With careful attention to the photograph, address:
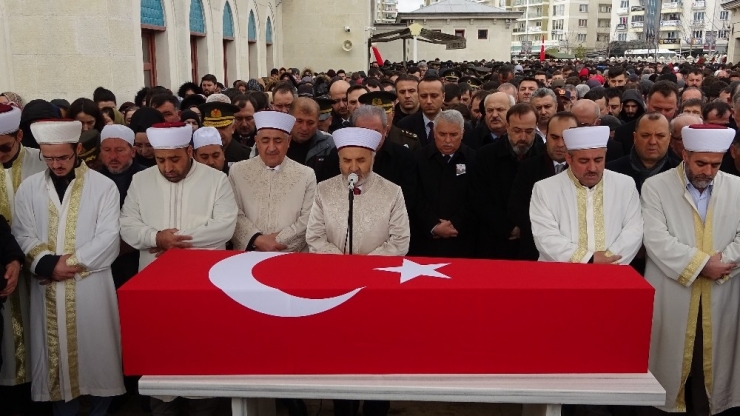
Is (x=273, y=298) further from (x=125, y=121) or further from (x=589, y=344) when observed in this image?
(x=125, y=121)

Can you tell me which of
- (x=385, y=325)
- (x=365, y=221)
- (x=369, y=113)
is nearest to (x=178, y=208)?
(x=365, y=221)

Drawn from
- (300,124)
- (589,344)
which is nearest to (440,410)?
(589,344)

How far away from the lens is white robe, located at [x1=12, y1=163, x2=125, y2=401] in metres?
3.94

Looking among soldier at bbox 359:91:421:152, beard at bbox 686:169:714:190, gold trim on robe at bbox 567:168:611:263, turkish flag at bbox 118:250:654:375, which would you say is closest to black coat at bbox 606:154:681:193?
beard at bbox 686:169:714:190

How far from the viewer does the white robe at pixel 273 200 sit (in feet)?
14.1

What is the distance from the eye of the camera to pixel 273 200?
434 centimetres

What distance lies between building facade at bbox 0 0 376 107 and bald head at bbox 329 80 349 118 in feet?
10.8

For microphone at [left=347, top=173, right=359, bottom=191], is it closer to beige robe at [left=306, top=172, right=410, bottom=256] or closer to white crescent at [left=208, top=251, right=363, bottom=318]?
beige robe at [left=306, top=172, right=410, bottom=256]

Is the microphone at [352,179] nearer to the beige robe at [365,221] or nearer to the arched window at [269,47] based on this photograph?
the beige robe at [365,221]

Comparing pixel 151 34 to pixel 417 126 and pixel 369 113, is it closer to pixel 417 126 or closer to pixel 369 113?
pixel 417 126

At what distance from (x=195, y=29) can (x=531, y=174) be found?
10.7 metres

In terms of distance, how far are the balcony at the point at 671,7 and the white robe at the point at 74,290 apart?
89.1 meters

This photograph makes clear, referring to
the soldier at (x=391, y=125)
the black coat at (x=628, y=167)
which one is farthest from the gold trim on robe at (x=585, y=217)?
the soldier at (x=391, y=125)

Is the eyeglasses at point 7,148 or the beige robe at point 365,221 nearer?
the beige robe at point 365,221
